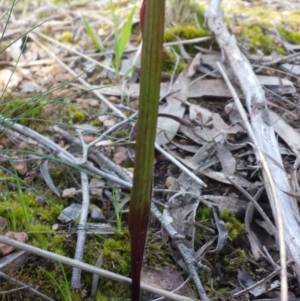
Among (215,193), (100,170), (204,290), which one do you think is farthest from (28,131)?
(204,290)

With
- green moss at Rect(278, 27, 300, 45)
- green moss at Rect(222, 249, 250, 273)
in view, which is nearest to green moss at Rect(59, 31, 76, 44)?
green moss at Rect(278, 27, 300, 45)

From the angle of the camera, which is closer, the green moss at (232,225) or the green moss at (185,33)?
the green moss at (232,225)

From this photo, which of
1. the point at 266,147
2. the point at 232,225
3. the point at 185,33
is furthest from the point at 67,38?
the point at 232,225

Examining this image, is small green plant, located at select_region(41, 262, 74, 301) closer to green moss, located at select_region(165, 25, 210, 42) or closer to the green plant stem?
the green plant stem

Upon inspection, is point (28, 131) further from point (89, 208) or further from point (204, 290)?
point (204, 290)

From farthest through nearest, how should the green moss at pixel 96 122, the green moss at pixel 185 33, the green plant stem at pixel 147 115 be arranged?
the green moss at pixel 185 33
the green moss at pixel 96 122
the green plant stem at pixel 147 115

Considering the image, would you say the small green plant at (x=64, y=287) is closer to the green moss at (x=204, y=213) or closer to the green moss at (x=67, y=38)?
the green moss at (x=204, y=213)

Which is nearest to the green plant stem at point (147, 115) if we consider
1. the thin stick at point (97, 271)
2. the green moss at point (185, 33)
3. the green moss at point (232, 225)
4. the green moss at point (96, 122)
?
the thin stick at point (97, 271)

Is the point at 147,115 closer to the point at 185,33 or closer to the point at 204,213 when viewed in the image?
the point at 204,213
